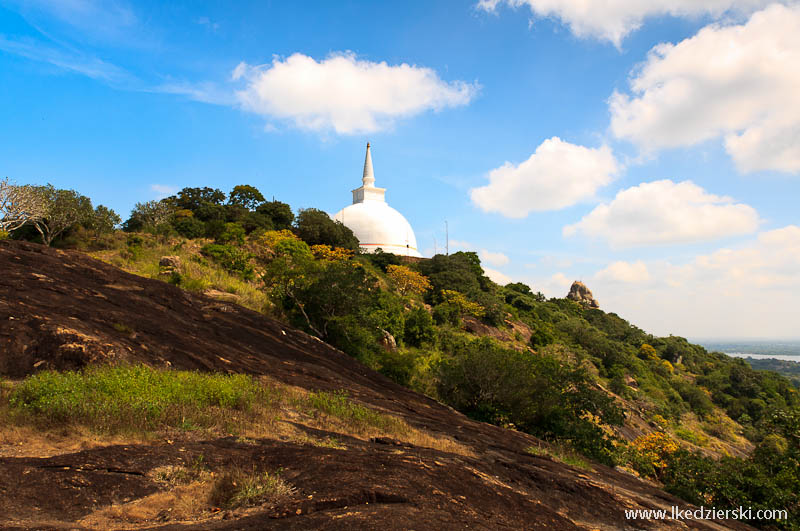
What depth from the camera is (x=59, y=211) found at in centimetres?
2630

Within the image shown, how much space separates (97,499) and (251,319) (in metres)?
Answer: 11.3

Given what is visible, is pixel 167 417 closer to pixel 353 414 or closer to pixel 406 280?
pixel 353 414

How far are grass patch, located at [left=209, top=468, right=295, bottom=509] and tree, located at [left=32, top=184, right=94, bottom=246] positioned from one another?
27872 millimetres

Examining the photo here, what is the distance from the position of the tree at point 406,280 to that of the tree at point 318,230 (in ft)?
16.5

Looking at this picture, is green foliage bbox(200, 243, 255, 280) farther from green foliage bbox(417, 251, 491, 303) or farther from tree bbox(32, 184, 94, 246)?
green foliage bbox(417, 251, 491, 303)

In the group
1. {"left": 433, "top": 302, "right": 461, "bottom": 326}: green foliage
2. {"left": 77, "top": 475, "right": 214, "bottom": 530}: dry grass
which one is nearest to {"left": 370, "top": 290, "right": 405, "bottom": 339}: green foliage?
{"left": 433, "top": 302, "right": 461, "bottom": 326}: green foliage

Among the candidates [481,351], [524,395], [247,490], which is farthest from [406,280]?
[247,490]

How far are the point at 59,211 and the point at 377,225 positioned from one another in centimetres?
3193

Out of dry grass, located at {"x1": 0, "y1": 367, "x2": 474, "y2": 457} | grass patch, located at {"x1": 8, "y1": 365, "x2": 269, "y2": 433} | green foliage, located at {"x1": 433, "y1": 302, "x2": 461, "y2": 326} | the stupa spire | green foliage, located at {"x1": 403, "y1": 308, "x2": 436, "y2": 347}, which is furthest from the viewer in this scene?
the stupa spire

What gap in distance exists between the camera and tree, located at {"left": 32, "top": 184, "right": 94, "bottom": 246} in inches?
1029

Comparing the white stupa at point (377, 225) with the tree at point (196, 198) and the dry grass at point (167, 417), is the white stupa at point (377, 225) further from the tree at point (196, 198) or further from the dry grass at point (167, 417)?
the dry grass at point (167, 417)

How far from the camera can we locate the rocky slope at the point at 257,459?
13.7 feet

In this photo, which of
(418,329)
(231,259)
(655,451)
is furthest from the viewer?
(418,329)

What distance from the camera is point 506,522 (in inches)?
186
